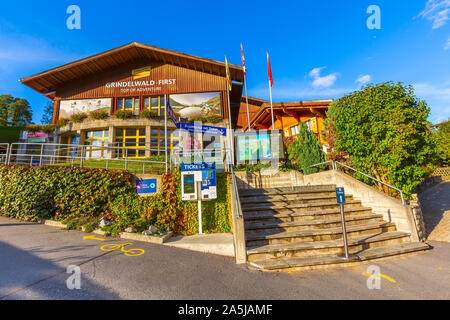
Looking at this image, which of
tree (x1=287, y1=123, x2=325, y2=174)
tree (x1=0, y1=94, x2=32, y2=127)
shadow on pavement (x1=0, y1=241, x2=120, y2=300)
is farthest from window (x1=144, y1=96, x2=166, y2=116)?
tree (x1=0, y1=94, x2=32, y2=127)

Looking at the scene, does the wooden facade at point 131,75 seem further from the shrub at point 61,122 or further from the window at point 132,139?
the window at point 132,139

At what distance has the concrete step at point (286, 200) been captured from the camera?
6.30m

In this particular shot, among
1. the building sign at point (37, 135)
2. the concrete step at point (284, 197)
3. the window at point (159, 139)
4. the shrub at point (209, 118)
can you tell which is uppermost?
the shrub at point (209, 118)

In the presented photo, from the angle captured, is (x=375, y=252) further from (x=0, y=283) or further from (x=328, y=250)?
(x=0, y=283)

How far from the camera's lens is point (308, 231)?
507cm

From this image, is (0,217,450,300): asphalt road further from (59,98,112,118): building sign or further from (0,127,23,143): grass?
(0,127,23,143): grass

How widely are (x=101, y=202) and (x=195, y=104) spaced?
12527mm

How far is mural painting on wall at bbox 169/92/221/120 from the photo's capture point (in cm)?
1727

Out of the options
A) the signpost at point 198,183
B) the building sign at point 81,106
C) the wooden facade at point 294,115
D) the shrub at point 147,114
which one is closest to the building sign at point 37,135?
the building sign at point 81,106

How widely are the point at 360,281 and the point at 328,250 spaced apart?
1025mm

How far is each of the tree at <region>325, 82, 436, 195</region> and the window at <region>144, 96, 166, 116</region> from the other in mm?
14982

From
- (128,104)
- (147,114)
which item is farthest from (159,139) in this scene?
(128,104)

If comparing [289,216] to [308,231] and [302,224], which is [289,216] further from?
[308,231]

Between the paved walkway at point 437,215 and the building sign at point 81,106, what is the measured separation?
70.7 ft
